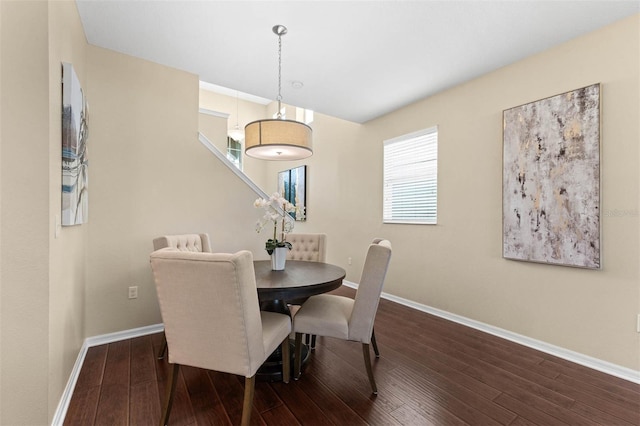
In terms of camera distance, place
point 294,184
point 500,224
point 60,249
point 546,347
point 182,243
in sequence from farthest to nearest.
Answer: point 294,184 < point 500,224 < point 182,243 < point 546,347 < point 60,249

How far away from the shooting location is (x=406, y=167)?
4008mm

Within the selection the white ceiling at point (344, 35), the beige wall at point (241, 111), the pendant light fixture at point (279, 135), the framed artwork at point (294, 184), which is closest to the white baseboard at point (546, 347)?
the pendant light fixture at point (279, 135)

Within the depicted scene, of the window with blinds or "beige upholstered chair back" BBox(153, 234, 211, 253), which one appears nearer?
"beige upholstered chair back" BBox(153, 234, 211, 253)

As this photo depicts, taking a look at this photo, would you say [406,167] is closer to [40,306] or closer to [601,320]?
[601,320]

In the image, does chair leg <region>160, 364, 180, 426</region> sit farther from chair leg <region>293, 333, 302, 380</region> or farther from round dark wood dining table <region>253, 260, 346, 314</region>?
chair leg <region>293, 333, 302, 380</region>

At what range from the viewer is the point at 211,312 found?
1447 millimetres

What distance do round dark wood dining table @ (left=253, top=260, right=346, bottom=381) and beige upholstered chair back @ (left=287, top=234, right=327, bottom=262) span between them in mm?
499

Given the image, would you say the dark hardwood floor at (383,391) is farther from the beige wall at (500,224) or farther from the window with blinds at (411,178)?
the window with blinds at (411,178)

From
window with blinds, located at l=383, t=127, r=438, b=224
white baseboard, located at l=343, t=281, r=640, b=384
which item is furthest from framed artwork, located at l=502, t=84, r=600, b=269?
window with blinds, located at l=383, t=127, r=438, b=224

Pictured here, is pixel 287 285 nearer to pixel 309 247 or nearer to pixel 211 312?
pixel 211 312

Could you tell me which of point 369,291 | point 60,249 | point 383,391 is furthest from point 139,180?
point 383,391

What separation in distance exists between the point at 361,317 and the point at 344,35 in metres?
2.31

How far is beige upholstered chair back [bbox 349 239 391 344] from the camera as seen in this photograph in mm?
1951

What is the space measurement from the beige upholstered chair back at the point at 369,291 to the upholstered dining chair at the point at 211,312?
716 millimetres
